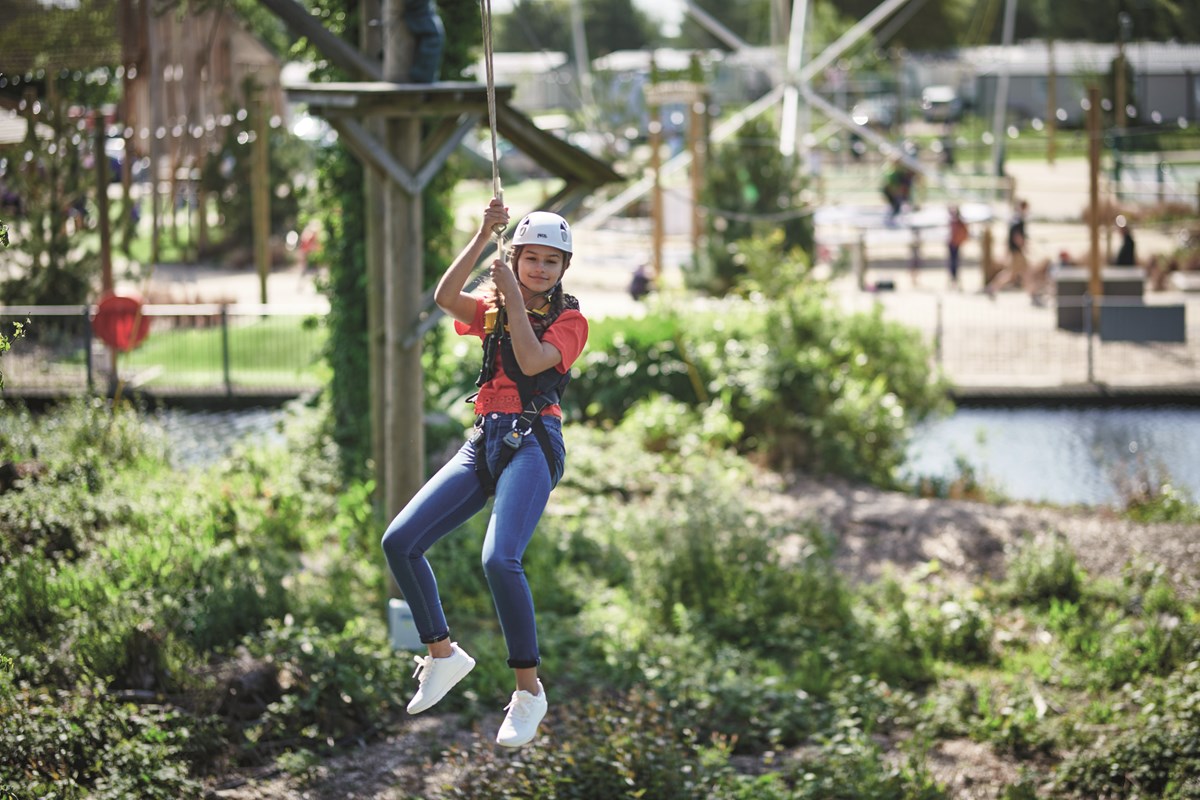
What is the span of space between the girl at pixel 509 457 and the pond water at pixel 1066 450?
8819mm

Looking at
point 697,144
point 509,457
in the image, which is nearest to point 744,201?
point 697,144

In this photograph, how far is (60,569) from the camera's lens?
9.17m

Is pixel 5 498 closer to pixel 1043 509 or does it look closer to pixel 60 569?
pixel 60 569

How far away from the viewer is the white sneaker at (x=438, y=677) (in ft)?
18.5

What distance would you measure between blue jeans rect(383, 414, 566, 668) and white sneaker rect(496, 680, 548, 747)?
128 mm

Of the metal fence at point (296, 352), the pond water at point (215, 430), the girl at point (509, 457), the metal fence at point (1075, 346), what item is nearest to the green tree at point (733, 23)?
the metal fence at point (1075, 346)

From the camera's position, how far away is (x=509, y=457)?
560 centimetres

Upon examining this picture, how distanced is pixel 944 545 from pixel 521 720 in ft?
22.3

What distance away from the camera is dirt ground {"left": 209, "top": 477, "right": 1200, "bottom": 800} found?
796cm

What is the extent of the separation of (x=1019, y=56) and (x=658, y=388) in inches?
1611

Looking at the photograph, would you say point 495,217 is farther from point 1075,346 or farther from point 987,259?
point 987,259

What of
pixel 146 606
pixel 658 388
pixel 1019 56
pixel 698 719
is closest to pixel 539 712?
pixel 698 719

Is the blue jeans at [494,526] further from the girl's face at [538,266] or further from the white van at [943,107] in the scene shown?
the white van at [943,107]

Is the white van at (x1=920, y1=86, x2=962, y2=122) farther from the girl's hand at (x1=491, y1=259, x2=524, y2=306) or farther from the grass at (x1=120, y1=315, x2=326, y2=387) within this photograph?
the girl's hand at (x1=491, y1=259, x2=524, y2=306)
